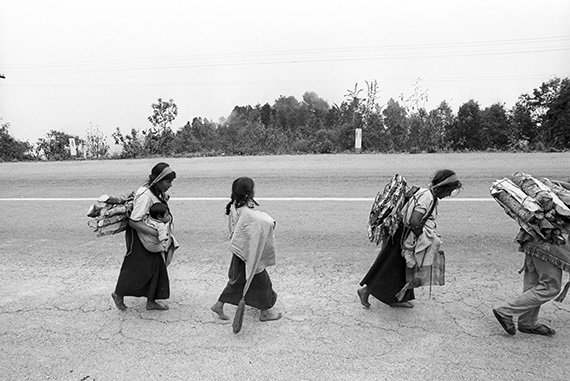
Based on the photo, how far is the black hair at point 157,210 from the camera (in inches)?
158

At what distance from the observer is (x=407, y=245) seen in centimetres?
389

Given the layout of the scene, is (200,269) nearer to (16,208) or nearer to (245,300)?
(245,300)

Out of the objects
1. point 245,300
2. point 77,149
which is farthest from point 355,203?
point 77,149

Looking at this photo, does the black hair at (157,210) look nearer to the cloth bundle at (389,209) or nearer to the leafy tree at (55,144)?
the cloth bundle at (389,209)

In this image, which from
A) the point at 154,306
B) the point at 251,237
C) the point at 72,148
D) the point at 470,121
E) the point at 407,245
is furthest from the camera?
the point at 470,121

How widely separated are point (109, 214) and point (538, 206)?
11.7 ft

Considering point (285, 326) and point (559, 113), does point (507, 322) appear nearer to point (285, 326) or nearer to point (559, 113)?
point (285, 326)

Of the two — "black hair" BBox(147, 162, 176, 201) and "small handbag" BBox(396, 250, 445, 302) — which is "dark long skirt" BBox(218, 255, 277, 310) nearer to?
"black hair" BBox(147, 162, 176, 201)

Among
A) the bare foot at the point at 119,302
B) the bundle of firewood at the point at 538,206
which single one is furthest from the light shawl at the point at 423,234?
the bare foot at the point at 119,302

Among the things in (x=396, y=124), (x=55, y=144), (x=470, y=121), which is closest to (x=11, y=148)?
(x=55, y=144)

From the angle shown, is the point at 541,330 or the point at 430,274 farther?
the point at 430,274

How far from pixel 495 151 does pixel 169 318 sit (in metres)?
12.0

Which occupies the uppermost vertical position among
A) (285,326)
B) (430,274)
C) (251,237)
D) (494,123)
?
(494,123)

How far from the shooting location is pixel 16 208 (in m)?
8.70
